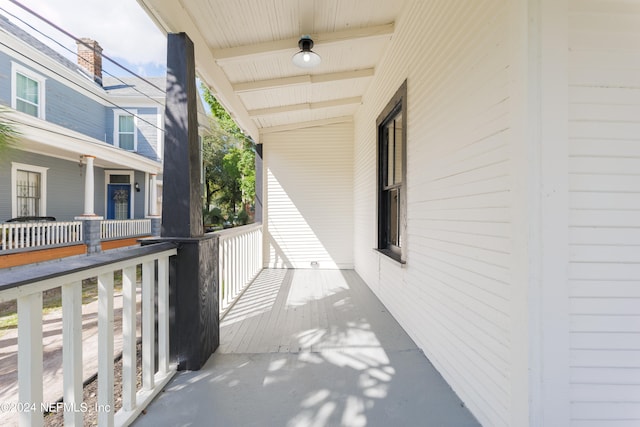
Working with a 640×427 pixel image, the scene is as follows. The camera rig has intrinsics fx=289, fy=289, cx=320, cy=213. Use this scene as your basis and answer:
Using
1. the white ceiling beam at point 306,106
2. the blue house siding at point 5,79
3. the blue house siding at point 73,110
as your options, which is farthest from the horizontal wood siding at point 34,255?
the white ceiling beam at point 306,106

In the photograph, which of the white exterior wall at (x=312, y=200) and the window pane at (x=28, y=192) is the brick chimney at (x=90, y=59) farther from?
the white exterior wall at (x=312, y=200)

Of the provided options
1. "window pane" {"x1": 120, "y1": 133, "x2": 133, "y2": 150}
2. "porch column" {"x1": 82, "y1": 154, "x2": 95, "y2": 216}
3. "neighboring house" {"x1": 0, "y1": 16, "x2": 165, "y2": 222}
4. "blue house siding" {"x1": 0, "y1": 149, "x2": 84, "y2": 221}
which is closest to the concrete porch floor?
"neighboring house" {"x1": 0, "y1": 16, "x2": 165, "y2": 222}

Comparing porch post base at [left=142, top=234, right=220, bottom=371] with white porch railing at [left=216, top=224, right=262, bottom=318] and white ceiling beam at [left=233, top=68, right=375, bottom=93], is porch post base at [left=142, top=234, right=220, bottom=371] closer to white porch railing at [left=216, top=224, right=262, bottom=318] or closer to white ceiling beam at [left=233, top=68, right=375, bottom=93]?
white porch railing at [left=216, top=224, right=262, bottom=318]

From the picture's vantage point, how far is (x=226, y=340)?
2.63 m

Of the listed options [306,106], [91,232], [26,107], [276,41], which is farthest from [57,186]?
[276,41]

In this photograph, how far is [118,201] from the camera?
9609 millimetres

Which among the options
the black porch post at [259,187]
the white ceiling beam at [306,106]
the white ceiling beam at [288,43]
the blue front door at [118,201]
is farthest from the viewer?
the blue front door at [118,201]

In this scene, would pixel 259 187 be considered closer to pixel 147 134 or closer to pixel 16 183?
pixel 16 183

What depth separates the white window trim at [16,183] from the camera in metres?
6.64

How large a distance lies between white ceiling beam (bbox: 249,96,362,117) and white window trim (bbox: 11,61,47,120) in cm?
632

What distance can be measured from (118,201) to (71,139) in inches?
133

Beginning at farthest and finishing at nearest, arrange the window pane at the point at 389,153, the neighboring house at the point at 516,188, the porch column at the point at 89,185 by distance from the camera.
Result: the porch column at the point at 89,185 → the window pane at the point at 389,153 → the neighboring house at the point at 516,188

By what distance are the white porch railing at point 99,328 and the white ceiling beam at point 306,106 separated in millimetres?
3549

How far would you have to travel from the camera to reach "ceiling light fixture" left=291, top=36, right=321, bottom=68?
9.54 ft
